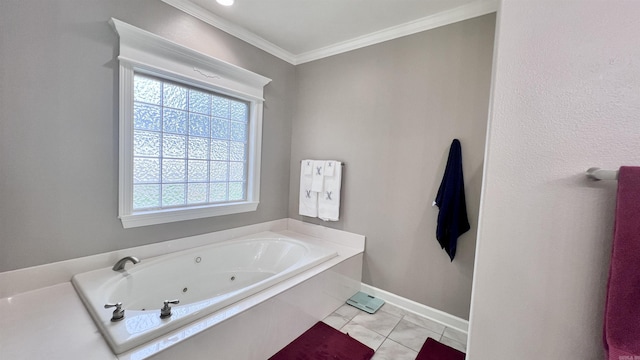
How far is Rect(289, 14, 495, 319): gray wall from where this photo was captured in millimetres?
1946

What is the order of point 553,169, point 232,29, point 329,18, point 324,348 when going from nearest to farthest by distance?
point 553,169 → point 324,348 → point 329,18 → point 232,29

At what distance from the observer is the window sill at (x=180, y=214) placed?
186 cm

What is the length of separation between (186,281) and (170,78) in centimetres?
175

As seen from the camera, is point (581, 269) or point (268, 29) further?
point (268, 29)

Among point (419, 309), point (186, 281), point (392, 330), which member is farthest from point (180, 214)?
point (419, 309)

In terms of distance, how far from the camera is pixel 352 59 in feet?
8.38

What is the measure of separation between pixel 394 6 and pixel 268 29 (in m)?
1.22

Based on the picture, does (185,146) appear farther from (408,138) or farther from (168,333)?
(408,138)

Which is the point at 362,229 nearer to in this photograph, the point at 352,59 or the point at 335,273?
the point at 335,273

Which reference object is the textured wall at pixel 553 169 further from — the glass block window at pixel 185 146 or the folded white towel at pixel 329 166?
→ the glass block window at pixel 185 146

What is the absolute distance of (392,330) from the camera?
77.6 inches

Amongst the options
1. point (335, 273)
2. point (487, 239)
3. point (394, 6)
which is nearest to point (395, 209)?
point (335, 273)

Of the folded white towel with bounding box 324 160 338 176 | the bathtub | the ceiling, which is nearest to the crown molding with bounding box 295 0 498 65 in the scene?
the ceiling

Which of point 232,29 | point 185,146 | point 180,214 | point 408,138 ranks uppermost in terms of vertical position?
point 232,29
